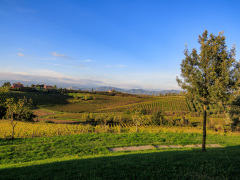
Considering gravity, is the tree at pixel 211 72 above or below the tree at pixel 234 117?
above

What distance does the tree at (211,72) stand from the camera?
1081 centimetres

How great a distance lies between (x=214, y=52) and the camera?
11.1 metres

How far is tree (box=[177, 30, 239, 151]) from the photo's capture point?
35.5 feet

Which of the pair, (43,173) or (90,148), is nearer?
(43,173)

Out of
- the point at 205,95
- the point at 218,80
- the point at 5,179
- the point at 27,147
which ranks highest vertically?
the point at 218,80

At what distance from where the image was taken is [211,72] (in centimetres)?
1095

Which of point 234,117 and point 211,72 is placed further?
point 234,117

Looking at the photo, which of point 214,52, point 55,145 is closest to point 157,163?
point 214,52

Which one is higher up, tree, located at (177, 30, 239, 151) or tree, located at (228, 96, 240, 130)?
tree, located at (177, 30, 239, 151)

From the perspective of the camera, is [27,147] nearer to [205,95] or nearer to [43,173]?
[43,173]

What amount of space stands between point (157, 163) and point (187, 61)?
854cm

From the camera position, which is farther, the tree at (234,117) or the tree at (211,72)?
the tree at (234,117)

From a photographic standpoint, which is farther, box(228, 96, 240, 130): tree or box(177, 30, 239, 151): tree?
box(228, 96, 240, 130): tree

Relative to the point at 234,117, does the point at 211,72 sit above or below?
above
